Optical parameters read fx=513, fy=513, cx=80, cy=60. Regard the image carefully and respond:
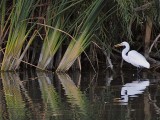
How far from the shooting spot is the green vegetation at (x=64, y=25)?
45.0ft

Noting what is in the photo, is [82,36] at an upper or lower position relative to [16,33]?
lower

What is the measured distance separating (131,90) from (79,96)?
1.35m

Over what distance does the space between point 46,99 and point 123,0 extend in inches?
174

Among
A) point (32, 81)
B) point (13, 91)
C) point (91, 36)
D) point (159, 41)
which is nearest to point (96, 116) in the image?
point (13, 91)

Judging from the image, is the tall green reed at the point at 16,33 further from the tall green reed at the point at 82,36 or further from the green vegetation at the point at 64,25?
the tall green reed at the point at 82,36

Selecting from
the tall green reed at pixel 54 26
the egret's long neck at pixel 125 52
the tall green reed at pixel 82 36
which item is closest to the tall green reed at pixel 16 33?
the tall green reed at pixel 54 26

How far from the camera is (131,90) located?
10828 mm

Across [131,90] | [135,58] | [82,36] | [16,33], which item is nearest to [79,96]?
[131,90]

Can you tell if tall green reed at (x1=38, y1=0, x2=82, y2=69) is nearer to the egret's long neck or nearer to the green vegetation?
the green vegetation

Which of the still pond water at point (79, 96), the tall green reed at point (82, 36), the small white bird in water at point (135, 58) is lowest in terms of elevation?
the still pond water at point (79, 96)

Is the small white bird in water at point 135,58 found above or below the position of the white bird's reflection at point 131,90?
above

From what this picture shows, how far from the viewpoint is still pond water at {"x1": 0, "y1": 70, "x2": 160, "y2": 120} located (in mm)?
8047

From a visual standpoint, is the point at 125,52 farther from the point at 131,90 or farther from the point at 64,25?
the point at 131,90

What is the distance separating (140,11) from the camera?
576 inches
